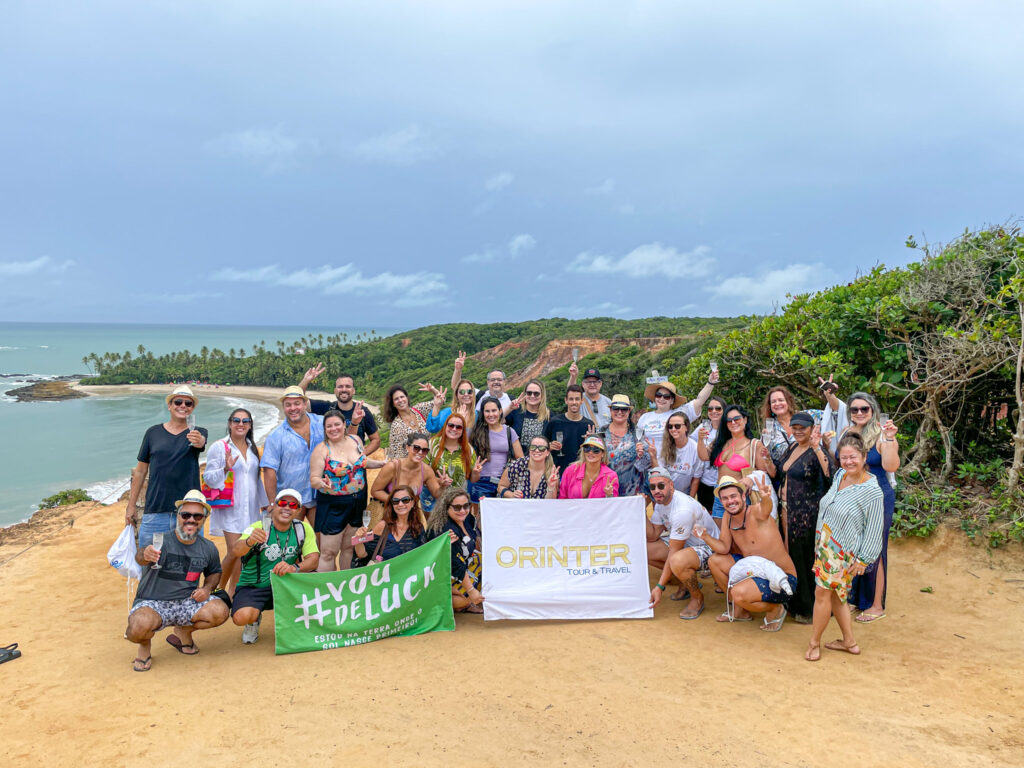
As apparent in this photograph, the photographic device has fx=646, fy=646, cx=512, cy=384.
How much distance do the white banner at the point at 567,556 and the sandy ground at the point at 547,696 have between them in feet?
0.75

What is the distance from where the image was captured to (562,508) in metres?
6.19

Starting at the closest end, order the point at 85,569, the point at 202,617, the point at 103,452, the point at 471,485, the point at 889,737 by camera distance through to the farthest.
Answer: the point at 889,737
the point at 202,617
the point at 471,485
the point at 85,569
the point at 103,452

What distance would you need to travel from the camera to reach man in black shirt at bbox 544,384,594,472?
6871 millimetres

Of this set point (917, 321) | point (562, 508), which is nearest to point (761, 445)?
point (562, 508)

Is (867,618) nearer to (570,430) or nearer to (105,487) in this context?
(570,430)

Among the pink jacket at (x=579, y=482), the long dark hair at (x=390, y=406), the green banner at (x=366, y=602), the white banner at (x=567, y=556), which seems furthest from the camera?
the long dark hair at (x=390, y=406)

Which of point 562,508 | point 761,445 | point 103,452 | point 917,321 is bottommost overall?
point 103,452

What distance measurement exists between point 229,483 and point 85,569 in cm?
413

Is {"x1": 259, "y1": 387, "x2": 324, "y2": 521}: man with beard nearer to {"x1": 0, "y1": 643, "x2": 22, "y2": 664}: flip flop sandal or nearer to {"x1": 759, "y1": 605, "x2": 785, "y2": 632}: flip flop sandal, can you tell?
{"x1": 0, "y1": 643, "x2": 22, "y2": 664}: flip flop sandal

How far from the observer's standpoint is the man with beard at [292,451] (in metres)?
6.02

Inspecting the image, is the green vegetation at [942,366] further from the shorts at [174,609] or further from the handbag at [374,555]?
the shorts at [174,609]

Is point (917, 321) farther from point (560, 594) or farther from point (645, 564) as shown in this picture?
point (560, 594)

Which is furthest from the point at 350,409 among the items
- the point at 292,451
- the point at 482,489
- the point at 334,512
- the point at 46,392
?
the point at 46,392

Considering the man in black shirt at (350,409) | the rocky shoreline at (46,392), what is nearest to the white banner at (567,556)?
the man in black shirt at (350,409)
